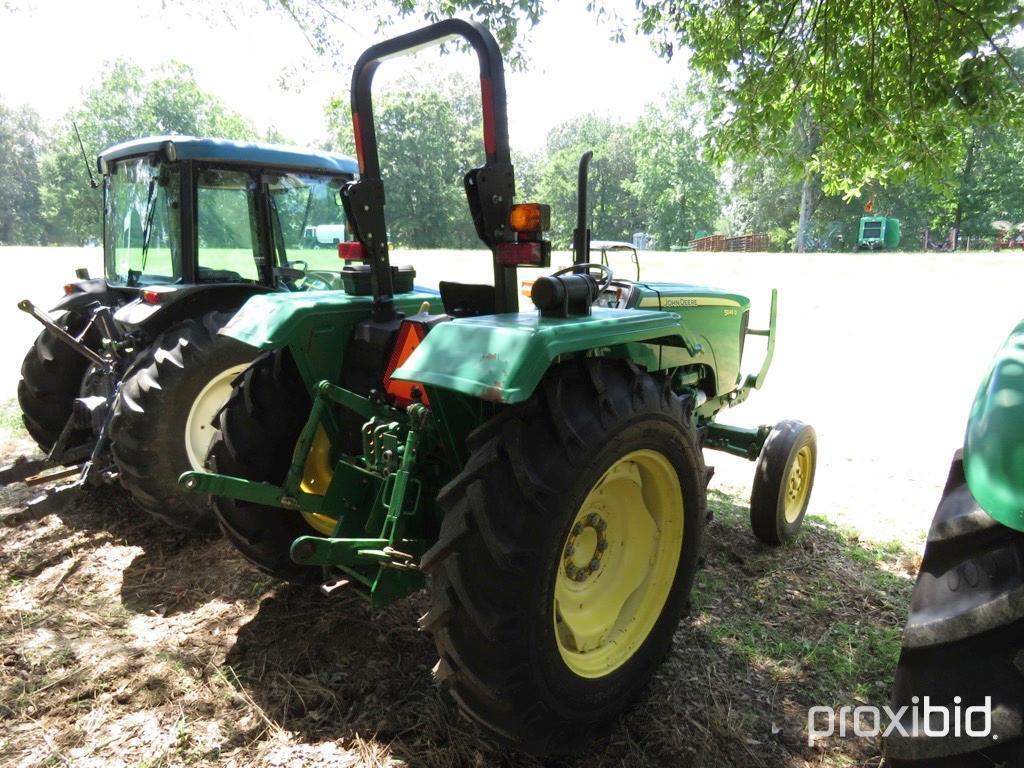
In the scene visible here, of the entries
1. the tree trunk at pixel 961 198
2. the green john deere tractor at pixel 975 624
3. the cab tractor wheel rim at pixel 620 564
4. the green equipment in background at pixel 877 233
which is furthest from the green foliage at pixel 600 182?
the green john deere tractor at pixel 975 624

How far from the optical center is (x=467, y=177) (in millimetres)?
2174

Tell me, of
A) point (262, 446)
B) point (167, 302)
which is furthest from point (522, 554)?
point (167, 302)

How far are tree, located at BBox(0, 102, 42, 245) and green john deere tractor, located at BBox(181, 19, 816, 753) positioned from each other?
73953 millimetres

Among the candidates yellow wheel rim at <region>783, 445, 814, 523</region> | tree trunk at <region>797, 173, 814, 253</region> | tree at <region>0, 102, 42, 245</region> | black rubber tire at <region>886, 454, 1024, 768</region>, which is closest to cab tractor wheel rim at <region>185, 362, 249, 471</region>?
yellow wheel rim at <region>783, 445, 814, 523</region>

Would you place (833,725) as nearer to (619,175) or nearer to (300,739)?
(300,739)

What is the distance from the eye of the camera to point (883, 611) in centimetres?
319

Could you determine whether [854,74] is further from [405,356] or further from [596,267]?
[405,356]

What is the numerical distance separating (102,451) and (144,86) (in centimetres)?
5823

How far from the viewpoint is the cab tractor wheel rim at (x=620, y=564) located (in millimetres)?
2311

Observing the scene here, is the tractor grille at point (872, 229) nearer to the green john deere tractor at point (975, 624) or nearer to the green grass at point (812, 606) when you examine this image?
the green grass at point (812, 606)

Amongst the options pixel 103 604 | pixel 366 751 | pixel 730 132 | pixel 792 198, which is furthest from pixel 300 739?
pixel 792 198

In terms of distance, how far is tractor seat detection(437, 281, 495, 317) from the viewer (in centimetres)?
266

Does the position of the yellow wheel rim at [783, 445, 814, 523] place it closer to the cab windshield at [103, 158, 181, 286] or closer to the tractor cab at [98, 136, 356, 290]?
the tractor cab at [98, 136, 356, 290]

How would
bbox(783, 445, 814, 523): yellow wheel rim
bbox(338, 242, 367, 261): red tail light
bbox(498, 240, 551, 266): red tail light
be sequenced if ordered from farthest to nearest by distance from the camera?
bbox(783, 445, 814, 523): yellow wheel rim, bbox(338, 242, 367, 261): red tail light, bbox(498, 240, 551, 266): red tail light
